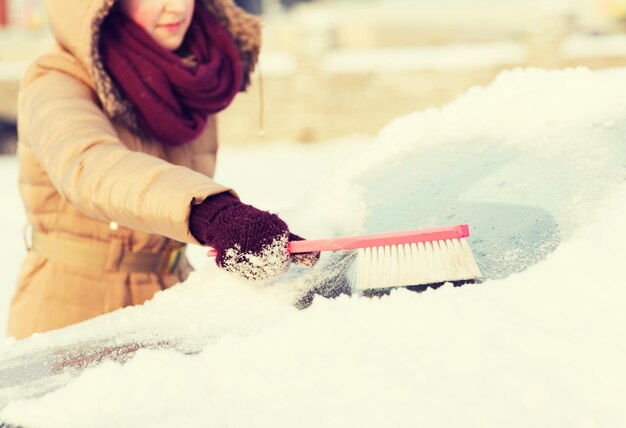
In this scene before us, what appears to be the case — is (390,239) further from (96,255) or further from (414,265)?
(96,255)

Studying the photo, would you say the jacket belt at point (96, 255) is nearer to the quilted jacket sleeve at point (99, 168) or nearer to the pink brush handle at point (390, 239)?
the quilted jacket sleeve at point (99, 168)

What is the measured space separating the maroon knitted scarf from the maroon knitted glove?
77 centimetres

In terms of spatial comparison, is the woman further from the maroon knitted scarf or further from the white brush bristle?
the white brush bristle

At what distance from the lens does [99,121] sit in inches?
83.1

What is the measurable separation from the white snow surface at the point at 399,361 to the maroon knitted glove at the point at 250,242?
0.07 m

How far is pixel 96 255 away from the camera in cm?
239

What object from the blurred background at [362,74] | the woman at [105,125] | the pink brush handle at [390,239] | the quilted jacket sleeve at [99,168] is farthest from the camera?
the blurred background at [362,74]

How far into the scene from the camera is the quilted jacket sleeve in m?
1.71

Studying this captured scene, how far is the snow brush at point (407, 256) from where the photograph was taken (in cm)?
155

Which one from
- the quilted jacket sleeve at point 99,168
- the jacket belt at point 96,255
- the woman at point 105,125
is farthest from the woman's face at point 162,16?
the jacket belt at point 96,255

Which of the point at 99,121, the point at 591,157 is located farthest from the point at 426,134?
the point at 99,121

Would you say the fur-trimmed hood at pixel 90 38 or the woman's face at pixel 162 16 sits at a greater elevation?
the woman's face at pixel 162 16

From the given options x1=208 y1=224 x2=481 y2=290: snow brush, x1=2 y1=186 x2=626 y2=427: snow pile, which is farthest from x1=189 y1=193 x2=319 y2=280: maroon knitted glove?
x1=2 y1=186 x2=626 y2=427: snow pile

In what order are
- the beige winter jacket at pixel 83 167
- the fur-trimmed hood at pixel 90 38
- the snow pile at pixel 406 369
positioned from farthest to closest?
the fur-trimmed hood at pixel 90 38 < the beige winter jacket at pixel 83 167 < the snow pile at pixel 406 369
